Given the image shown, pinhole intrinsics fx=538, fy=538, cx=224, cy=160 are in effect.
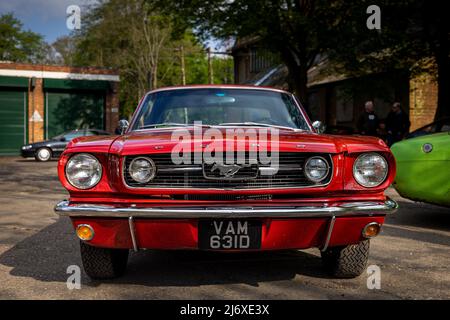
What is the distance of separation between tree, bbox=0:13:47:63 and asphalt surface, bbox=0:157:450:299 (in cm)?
4804

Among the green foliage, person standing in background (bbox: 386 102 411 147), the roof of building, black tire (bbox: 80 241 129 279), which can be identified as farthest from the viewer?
the green foliage

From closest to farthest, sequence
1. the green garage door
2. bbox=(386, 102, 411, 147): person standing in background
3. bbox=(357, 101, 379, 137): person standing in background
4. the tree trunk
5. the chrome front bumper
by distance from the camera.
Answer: the chrome front bumper < bbox=(386, 102, 411, 147): person standing in background < bbox=(357, 101, 379, 137): person standing in background < the tree trunk < the green garage door

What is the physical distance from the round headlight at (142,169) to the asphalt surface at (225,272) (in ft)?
2.55

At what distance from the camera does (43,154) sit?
71.2ft

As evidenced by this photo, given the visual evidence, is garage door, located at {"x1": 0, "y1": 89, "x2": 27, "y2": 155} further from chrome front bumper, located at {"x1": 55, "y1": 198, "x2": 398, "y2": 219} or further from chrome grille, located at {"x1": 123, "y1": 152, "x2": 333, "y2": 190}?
chrome grille, located at {"x1": 123, "y1": 152, "x2": 333, "y2": 190}

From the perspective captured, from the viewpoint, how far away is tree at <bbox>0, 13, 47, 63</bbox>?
49500 mm

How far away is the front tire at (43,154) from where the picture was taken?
21625 mm

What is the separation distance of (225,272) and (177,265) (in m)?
0.47

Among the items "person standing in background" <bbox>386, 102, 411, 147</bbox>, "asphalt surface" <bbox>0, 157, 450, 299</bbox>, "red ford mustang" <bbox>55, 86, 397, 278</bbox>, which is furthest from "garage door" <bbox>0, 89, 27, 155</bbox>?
"red ford mustang" <bbox>55, 86, 397, 278</bbox>

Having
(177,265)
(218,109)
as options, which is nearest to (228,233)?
(177,265)

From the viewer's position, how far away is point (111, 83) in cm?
3050

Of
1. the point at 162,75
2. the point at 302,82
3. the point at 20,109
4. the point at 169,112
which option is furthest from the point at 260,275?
the point at 162,75
